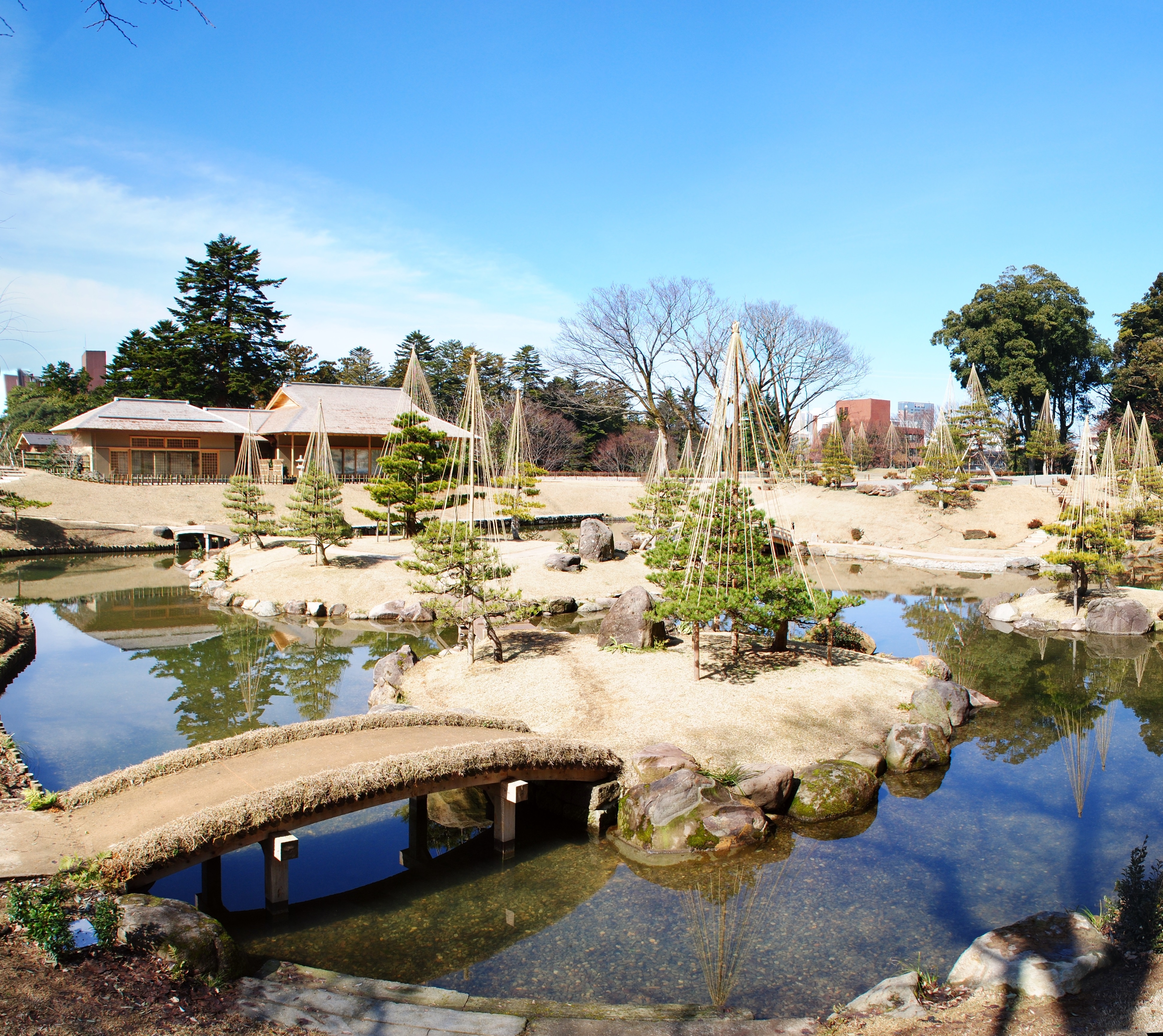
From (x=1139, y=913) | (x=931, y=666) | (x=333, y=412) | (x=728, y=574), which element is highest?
(x=333, y=412)

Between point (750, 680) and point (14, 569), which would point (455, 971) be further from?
point (14, 569)

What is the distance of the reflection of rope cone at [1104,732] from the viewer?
9.52 meters

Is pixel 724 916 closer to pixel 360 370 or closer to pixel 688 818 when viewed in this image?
pixel 688 818

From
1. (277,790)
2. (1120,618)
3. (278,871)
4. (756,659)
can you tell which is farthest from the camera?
(1120,618)

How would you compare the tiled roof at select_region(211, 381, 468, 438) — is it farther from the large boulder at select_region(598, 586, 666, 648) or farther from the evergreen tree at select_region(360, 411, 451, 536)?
the large boulder at select_region(598, 586, 666, 648)

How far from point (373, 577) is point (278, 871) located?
41.6ft

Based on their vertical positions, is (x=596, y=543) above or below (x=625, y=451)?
below

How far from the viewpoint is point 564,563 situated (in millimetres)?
19328

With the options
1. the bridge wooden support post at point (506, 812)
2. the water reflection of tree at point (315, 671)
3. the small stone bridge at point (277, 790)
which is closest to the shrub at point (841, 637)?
the small stone bridge at point (277, 790)

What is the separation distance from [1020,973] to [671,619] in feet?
28.9

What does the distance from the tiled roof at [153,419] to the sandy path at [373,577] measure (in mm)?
15105

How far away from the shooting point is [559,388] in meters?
47.6

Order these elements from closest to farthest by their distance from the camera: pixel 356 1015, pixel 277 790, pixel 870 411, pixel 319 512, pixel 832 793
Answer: pixel 356 1015 < pixel 277 790 < pixel 832 793 < pixel 319 512 < pixel 870 411

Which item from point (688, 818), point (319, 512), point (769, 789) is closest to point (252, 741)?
point (688, 818)
